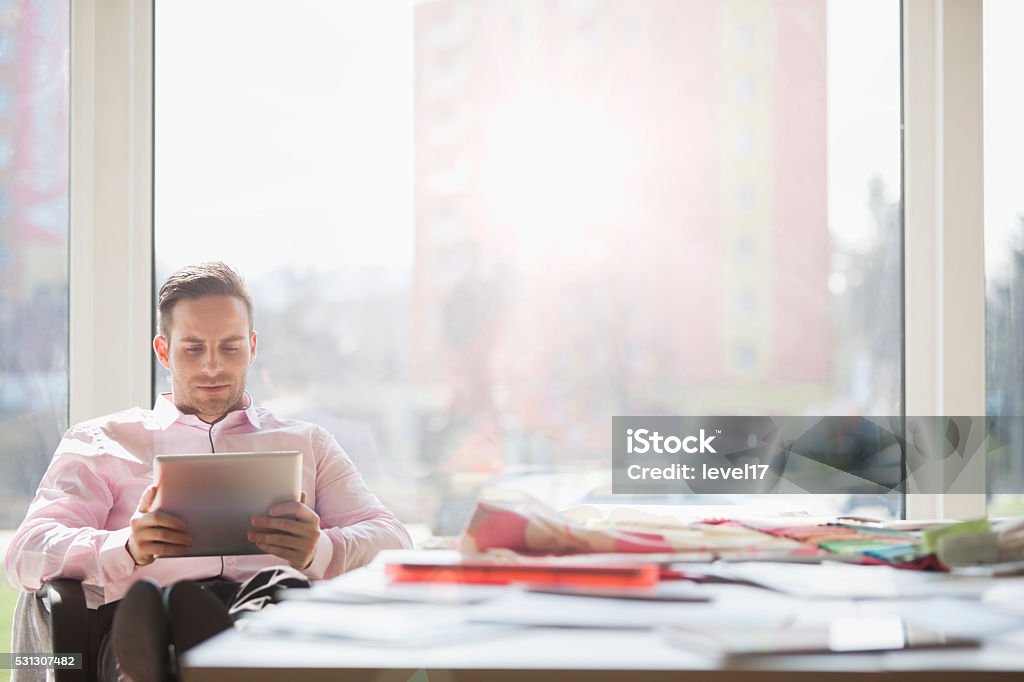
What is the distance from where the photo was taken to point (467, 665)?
2.57 feet

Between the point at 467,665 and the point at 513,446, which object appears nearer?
the point at 467,665

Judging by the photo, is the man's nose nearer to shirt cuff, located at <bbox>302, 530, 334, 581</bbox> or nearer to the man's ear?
the man's ear

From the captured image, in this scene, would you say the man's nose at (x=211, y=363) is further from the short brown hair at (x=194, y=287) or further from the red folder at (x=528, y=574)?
the red folder at (x=528, y=574)

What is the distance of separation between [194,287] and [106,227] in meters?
0.82

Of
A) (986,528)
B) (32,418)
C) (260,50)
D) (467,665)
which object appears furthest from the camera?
(260,50)

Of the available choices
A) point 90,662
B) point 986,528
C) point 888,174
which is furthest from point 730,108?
point 90,662

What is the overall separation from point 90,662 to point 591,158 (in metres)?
1.85

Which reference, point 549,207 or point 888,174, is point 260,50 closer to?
point 549,207

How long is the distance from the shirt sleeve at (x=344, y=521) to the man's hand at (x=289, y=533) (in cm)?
4

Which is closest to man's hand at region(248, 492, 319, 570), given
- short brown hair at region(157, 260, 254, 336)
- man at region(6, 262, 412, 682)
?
man at region(6, 262, 412, 682)

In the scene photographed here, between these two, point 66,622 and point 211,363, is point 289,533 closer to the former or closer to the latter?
point 66,622

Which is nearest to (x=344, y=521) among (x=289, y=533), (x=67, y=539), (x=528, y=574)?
(x=289, y=533)

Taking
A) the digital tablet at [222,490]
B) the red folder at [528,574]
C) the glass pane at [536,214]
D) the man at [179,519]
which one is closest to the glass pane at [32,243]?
the glass pane at [536,214]

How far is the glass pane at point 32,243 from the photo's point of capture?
2605mm
